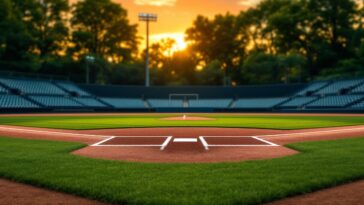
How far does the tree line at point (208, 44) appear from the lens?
6366 centimetres

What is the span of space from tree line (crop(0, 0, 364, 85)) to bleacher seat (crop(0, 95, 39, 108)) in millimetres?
20549

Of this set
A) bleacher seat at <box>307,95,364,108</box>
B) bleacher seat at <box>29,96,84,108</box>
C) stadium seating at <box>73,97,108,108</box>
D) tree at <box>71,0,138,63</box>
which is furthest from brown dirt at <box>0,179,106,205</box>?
tree at <box>71,0,138,63</box>

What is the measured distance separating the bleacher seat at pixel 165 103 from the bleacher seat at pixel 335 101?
24.2 meters

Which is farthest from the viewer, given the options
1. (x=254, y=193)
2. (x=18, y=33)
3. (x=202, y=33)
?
(x=202, y=33)

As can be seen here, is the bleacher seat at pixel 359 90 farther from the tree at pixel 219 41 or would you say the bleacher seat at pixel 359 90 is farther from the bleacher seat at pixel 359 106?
the tree at pixel 219 41

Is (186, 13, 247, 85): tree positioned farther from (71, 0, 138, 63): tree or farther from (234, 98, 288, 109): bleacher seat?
(234, 98, 288, 109): bleacher seat

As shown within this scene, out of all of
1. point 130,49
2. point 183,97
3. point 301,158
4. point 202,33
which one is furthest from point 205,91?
point 301,158

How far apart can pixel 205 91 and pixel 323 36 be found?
106 feet

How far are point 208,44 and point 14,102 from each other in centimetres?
6160

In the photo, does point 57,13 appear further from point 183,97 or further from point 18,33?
point 183,97

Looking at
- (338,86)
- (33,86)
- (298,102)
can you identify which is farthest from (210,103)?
(33,86)

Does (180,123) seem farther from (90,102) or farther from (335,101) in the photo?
(90,102)

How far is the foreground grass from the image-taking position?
5086 mm

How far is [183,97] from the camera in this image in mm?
62500
